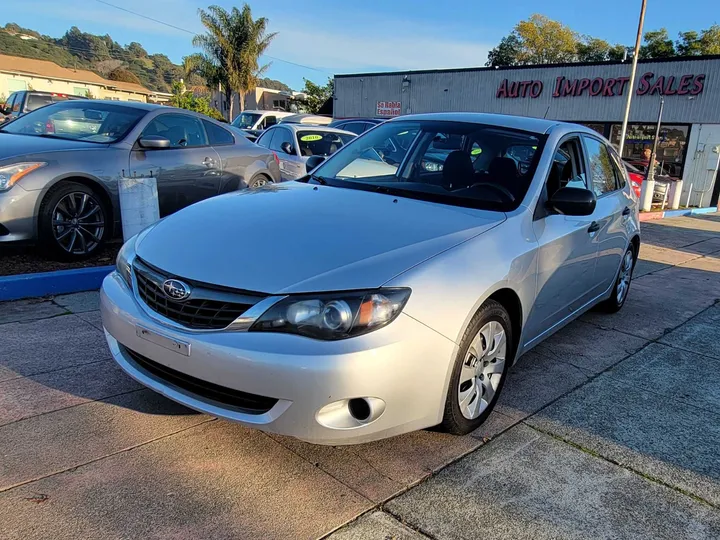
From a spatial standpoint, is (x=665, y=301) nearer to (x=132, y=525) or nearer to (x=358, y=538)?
(x=358, y=538)

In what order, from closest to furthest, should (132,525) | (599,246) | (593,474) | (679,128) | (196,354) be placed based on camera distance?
(132,525) < (196,354) < (593,474) < (599,246) < (679,128)

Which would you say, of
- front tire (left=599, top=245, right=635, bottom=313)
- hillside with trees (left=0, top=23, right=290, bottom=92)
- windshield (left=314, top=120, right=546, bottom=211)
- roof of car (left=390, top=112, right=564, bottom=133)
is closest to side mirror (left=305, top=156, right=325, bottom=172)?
windshield (left=314, top=120, right=546, bottom=211)

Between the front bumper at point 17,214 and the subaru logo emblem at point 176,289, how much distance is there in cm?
305

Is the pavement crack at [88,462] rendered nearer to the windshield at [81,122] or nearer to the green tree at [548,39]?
the windshield at [81,122]

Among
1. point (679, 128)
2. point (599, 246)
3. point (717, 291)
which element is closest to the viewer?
point (599, 246)

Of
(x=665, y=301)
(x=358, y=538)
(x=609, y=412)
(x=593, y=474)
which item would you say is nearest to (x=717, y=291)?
(x=665, y=301)

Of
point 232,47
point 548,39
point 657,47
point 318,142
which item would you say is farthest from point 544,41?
point 318,142

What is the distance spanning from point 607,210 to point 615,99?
2274 cm

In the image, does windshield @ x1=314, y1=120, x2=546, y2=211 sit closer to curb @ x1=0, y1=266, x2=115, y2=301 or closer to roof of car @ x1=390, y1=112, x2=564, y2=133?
roof of car @ x1=390, y1=112, x2=564, y2=133

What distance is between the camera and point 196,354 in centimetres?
239

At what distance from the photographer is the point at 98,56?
9912cm

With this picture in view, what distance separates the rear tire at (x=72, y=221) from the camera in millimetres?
5055

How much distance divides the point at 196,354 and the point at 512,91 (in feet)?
91.1

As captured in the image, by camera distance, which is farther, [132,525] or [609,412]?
[609,412]
